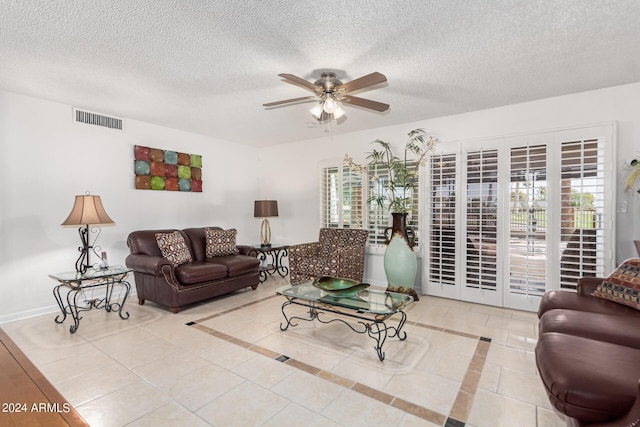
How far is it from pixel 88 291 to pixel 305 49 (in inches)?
158

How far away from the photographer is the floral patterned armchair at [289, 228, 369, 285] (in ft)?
14.5

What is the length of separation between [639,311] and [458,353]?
1.29 m

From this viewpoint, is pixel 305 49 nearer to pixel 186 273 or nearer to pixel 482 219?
pixel 186 273

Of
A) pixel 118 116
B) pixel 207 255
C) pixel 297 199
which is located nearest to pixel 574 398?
pixel 207 255

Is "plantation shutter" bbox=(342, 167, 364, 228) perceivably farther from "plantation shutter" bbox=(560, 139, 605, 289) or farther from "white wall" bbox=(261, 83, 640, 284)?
"plantation shutter" bbox=(560, 139, 605, 289)

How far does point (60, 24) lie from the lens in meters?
2.20

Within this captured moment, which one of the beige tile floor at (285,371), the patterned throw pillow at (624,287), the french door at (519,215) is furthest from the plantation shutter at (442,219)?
the patterned throw pillow at (624,287)

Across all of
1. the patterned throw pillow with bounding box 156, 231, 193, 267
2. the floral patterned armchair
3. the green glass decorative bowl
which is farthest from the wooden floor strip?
the floral patterned armchair

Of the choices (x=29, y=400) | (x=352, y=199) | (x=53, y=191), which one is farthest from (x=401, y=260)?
(x=53, y=191)

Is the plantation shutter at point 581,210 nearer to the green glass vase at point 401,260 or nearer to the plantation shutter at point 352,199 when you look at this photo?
the green glass vase at point 401,260

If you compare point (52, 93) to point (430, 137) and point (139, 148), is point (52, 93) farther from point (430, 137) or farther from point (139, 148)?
point (430, 137)

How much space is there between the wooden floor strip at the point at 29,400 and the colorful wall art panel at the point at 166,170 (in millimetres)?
2687

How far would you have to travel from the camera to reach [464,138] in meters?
4.25

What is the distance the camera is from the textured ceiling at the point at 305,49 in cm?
206
